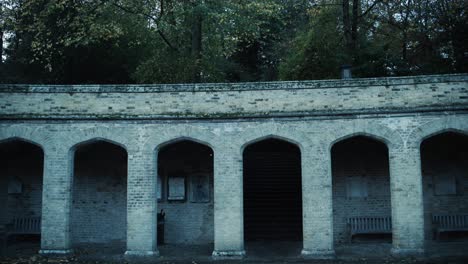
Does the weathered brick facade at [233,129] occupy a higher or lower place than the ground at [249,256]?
higher

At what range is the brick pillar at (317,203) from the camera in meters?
14.9

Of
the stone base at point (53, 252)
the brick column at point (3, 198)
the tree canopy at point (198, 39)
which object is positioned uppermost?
the tree canopy at point (198, 39)

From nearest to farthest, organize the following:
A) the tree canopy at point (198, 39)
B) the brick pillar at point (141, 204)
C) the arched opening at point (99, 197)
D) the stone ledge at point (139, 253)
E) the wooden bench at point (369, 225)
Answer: the stone ledge at point (139, 253), the brick pillar at point (141, 204), the wooden bench at point (369, 225), the arched opening at point (99, 197), the tree canopy at point (198, 39)

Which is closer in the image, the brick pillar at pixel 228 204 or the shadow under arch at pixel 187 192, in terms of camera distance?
the brick pillar at pixel 228 204

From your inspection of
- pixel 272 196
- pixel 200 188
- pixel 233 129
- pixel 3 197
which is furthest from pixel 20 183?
pixel 272 196

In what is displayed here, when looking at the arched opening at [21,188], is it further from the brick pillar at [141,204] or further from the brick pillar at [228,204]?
the brick pillar at [228,204]

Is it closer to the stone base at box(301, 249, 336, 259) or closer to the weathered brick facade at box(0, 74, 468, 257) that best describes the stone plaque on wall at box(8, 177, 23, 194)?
the weathered brick facade at box(0, 74, 468, 257)

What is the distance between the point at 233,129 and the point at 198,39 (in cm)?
1038

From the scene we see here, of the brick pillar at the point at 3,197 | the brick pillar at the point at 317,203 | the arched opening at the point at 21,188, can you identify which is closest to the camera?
the brick pillar at the point at 317,203

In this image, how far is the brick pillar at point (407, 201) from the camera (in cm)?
1475

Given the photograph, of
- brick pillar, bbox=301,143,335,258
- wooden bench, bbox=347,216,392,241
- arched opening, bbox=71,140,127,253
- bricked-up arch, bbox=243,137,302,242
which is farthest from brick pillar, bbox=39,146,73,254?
wooden bench, bbox=347,216,392,241

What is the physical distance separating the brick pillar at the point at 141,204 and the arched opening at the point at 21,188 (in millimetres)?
4784

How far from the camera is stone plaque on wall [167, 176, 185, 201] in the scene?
1805 cm

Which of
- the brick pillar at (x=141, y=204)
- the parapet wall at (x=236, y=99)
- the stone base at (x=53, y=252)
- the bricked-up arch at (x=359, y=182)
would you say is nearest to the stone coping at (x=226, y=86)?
the parapet wall at (x=236, y=99)
